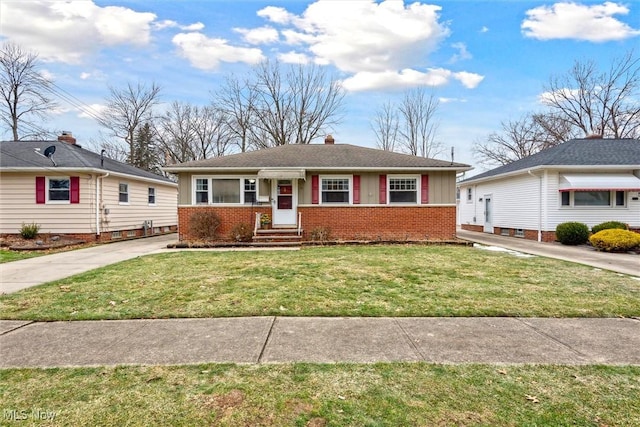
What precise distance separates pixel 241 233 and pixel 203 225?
1.43 meters

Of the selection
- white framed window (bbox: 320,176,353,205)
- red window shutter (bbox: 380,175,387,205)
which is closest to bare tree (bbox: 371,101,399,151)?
red window shutter (bbox: 380,175,387,205)

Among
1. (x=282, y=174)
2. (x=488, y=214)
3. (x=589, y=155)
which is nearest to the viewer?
(x=282, y=174)

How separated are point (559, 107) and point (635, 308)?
3010cm

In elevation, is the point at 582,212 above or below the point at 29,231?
above

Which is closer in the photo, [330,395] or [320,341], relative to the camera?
[330,395]

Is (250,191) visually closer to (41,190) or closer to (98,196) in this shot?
(98,196)

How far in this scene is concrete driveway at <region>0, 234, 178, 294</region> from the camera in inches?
251

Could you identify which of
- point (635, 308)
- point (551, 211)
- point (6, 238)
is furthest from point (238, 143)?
point (635, 308)

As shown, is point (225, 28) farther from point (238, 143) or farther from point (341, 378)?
point (238, 143)

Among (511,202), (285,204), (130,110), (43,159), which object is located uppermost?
(130,110)

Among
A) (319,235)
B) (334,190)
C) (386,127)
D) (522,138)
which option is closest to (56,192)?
(319,235)

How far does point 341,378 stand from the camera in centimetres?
271

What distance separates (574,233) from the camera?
42.4 ft

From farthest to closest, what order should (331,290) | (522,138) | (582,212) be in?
(522,138)
(582,212)
(331,290)
